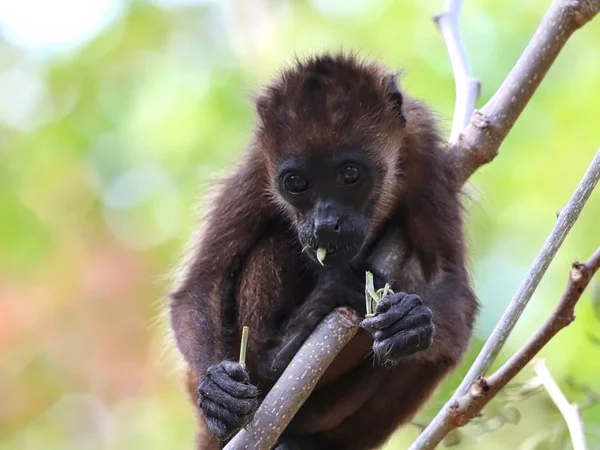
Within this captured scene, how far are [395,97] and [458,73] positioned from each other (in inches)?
18.0

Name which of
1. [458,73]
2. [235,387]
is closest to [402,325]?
[235,387]

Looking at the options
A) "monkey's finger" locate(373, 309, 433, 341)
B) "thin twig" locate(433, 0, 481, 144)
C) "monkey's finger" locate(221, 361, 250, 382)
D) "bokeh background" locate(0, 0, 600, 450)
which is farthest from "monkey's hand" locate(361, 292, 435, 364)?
"bokeh background" locate(0, 0, 600, 450)

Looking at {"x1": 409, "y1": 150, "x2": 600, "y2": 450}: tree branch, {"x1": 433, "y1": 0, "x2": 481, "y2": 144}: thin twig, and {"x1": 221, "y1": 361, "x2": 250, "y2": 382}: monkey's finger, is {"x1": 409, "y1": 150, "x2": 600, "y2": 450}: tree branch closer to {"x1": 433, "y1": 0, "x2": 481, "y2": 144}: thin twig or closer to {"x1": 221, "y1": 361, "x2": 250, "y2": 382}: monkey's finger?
{"x1": 221, "y1": 361, "x2": 250, "y2": 382}: monkey's finger

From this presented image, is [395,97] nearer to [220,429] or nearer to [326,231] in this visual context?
[326,231]

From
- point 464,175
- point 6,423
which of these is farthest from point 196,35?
point 464,175

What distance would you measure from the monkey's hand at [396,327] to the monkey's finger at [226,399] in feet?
2.27

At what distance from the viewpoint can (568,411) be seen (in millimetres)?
4113

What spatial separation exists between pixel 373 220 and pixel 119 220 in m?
8.75

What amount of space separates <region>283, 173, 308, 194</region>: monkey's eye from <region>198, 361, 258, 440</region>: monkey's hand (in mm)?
1193

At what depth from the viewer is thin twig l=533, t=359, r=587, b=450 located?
12.5 feet

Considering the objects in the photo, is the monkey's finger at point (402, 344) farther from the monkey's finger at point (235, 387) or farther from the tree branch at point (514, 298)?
the monkey's finger at point (235, 387)

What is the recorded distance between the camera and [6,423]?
1313cm

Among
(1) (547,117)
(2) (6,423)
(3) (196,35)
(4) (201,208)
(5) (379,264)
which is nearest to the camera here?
(5) (379,264)

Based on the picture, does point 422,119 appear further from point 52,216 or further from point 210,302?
point 52,216
